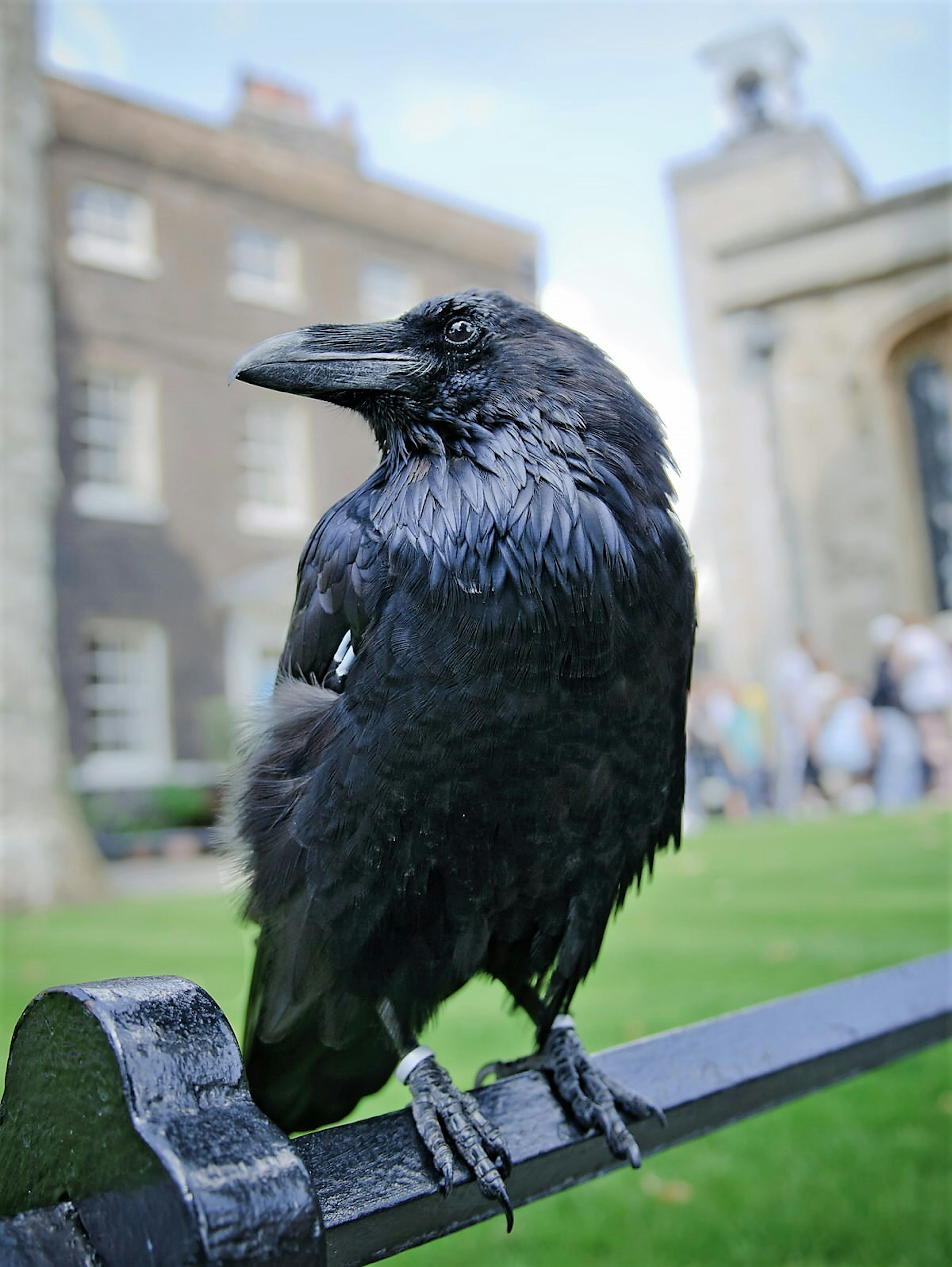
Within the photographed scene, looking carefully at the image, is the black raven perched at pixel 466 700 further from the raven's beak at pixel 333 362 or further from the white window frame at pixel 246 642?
the white window frame at pixel 246 642

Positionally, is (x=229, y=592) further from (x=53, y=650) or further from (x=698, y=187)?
(x=698, y=187)

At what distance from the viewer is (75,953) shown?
375 cm

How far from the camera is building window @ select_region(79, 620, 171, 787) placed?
32.4 feet

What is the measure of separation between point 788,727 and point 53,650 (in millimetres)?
6643

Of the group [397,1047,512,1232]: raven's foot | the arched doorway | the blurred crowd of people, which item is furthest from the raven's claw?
the arched doorway

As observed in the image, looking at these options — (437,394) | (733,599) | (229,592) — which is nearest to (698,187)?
(733,599)

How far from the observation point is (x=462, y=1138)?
0.89 m

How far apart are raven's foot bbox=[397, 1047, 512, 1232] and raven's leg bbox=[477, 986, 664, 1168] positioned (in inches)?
3.6

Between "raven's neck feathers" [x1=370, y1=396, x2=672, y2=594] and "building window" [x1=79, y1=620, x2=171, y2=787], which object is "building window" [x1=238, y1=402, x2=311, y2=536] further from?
"raven's neck feathers" [x1=370, y1=396, x2=672, y2=594]

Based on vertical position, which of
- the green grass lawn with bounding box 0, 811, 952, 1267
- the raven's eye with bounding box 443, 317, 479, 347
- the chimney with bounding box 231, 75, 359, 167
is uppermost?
the chimney with bounding box 231, 75, 359, 167

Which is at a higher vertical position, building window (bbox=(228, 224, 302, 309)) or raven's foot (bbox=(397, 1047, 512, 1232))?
building window (bbox=(228, 224, 302, 309))

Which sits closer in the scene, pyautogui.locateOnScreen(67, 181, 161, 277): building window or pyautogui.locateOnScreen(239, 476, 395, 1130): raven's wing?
pyautogui.locateOnScreen(239, 476, 395, 1130): raven's wing

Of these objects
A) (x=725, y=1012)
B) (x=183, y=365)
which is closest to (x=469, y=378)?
(x=725, y=1012)

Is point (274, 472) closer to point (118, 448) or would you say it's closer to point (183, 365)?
point (183, 365)
